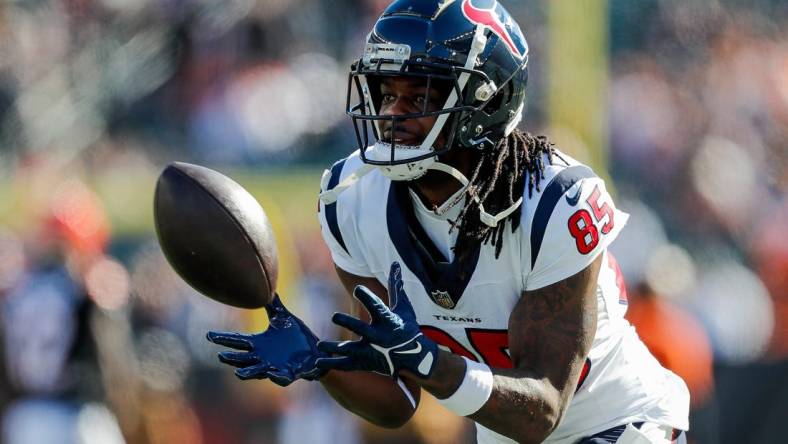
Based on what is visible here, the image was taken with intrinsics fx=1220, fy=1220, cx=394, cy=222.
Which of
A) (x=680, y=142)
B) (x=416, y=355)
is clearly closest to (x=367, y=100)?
(x=416, y=355)

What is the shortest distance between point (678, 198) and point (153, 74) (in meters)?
2.30

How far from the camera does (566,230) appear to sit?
2623 millimetres

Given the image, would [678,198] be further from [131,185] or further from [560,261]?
[560,261]

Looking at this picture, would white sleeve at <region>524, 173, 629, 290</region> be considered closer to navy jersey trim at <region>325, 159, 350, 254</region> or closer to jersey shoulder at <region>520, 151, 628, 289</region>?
jersey shoulder at <region>520, 151, 628, 289</region>

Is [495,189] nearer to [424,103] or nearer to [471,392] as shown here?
[424,103]

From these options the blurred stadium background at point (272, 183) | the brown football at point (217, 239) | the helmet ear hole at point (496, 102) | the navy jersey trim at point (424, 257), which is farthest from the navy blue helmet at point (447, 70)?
the blurred stadium background at point (272, 183)

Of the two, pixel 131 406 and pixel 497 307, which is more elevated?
pixel 497 307

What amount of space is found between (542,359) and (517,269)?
9.8 inches

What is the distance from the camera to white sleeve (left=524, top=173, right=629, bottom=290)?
262cm

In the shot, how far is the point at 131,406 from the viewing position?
16.4 ft

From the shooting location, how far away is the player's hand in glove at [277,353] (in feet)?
7.95

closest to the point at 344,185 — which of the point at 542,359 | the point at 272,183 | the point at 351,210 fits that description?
the point at 351,210

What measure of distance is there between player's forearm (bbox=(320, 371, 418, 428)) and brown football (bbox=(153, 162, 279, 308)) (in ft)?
0.82

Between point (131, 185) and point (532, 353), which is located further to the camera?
point (131, 185)
